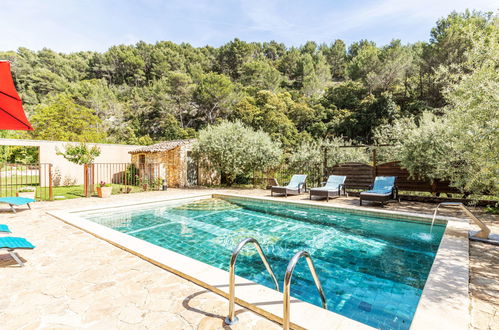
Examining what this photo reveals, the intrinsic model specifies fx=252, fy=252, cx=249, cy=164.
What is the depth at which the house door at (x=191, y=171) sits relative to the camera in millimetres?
16453

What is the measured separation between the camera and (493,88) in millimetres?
4852

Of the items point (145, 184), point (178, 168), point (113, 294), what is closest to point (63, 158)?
point (145, 184)

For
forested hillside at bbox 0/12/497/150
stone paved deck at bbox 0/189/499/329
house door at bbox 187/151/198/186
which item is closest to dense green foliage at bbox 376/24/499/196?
stone paved deck at bbox 0/189/499/329

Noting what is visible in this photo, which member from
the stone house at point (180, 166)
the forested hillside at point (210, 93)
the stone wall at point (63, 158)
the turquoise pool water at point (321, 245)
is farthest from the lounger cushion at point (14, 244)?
the forested hillside at point (210, 93)

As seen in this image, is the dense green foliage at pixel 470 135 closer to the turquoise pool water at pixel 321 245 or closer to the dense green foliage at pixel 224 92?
the turquoise pool water at pixel 321 245

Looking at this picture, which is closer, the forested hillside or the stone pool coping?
the stone pool coping

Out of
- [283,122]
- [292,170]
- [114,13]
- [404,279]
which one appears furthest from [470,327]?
[283,122]

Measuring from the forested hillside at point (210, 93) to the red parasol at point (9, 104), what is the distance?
25.5 meters

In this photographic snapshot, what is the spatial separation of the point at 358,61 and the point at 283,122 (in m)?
17.5

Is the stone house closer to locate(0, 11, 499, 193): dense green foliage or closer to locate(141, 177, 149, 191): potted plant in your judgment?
locate(141, 177, 149, 191): potted plant

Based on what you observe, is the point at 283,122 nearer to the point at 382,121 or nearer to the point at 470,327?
the point at 382,121

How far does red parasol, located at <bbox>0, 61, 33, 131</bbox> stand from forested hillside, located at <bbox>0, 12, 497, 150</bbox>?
2550 cm

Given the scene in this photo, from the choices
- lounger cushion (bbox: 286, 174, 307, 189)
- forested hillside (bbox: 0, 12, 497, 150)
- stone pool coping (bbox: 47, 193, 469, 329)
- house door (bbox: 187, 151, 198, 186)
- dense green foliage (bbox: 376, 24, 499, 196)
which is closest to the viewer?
stone pool coping (bbox: 47, 193, 469, 329)

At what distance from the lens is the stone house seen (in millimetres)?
16125
